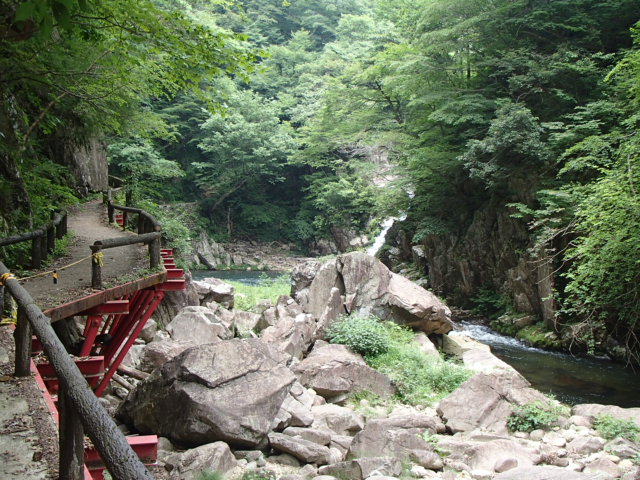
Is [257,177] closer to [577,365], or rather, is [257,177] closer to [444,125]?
[444,125]

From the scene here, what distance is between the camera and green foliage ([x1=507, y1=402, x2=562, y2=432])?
7.75m

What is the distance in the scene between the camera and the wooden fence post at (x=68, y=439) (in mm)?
2006

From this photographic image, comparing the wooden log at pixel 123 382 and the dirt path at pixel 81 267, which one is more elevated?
the dirt path at pixel 81 267

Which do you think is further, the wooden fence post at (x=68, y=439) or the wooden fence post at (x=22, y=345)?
the wooden fence post at (x=22, y=345)

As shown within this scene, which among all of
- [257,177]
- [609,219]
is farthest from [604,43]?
[257,177]

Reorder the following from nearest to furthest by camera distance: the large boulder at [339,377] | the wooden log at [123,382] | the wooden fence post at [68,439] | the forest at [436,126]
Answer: the wooden fence post at [68,439] → the forest at [436,126] → the wooden log at [123,382] → the large boulder at [339,377]

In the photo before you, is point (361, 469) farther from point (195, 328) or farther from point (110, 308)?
point (195, 328)

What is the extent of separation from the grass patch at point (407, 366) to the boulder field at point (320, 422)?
1.29ft

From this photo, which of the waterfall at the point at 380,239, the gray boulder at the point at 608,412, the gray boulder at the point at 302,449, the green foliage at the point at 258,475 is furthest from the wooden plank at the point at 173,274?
the waterfall at the point at 380,239

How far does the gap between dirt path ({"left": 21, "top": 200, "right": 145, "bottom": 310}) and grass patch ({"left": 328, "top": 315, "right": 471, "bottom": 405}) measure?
18.8 ft

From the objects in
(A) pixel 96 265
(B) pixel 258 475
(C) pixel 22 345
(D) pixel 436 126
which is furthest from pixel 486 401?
(D) pixel 436 126

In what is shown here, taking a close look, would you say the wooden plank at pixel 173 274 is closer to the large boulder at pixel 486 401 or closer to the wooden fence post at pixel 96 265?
the wooden fence post at pixel 96 265

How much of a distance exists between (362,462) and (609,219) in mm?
7573

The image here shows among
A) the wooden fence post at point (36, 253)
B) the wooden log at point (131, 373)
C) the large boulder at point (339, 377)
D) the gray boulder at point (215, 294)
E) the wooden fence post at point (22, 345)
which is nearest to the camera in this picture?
the wooden fence post at point (22, 345)
